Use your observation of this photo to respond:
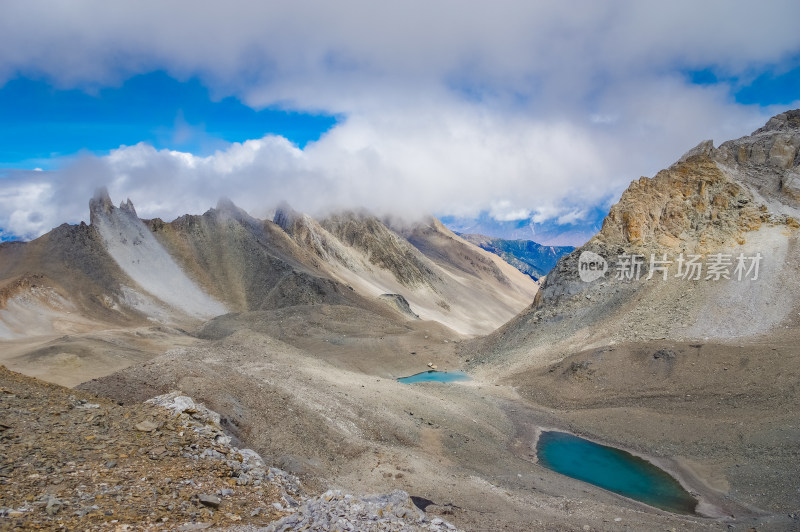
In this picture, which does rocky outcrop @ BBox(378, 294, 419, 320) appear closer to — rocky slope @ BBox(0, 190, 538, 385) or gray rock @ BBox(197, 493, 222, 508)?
rocky slope @ BBox(0, 190, 538, 385)

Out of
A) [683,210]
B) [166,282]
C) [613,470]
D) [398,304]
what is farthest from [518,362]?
[166,282]

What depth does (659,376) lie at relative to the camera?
34781mm

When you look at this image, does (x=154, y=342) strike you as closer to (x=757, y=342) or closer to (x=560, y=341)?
(x=560, y=341)

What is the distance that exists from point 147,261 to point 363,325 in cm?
4869

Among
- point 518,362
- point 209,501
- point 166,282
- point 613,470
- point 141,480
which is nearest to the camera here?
point 209,501

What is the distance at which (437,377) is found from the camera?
48.9 m

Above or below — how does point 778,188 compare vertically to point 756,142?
below

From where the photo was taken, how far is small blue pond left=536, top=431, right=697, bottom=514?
2328 centimetres

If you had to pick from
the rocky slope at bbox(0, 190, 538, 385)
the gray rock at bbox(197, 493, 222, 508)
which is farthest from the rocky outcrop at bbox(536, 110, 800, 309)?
the gray rock at bbox(197, 493, 222, 508)

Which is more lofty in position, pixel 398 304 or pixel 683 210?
pixel 683 210

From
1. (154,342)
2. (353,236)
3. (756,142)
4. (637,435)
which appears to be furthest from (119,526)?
(353,236)

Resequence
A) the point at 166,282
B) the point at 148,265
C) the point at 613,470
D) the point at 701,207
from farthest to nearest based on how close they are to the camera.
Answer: the point at 148,265
the point at 166,282
the point at 701,207
the point at 613,470

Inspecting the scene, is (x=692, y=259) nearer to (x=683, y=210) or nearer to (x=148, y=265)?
(x=683, y=210)

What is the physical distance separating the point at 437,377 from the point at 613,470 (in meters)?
23.2
